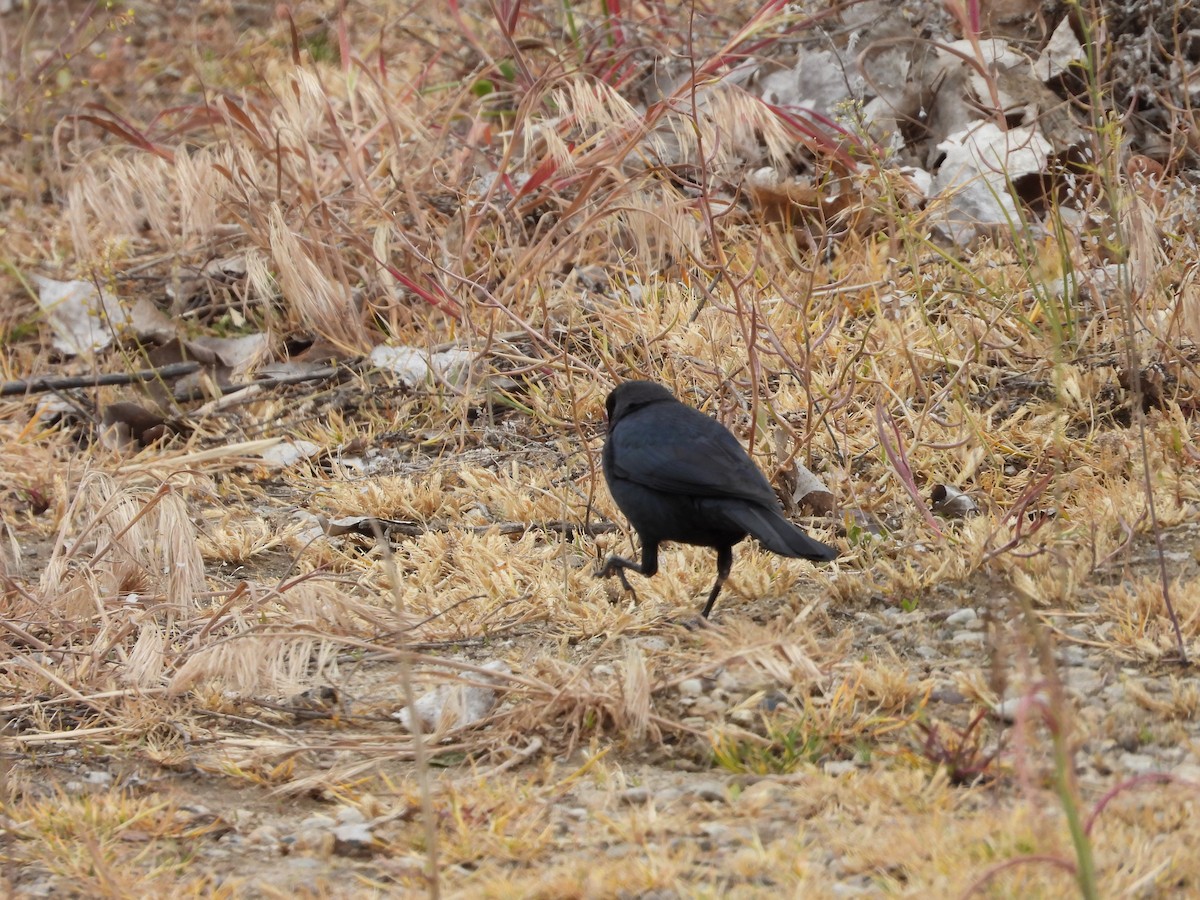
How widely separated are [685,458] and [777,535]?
0.37 meters

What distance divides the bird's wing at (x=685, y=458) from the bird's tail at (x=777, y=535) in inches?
1.9

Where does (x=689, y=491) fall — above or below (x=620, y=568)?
above

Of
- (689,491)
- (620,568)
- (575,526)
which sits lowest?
(575,526)

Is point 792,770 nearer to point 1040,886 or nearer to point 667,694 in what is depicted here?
point 667,694

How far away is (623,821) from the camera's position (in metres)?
2.54

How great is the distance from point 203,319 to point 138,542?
268 centimetres

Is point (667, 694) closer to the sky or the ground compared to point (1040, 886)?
closer to the ground

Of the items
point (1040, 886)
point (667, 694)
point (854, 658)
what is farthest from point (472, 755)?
point (1040, 886)

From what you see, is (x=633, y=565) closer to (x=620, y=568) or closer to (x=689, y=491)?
(x=620, y=568)

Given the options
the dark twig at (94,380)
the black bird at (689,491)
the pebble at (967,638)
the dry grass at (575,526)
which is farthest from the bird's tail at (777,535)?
the dark twig at (94,380)

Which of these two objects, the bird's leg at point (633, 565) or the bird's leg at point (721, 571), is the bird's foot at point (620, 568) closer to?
the bird's leg at point (633, 565)

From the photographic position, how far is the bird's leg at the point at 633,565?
360 cm

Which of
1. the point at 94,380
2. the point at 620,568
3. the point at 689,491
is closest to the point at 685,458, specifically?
the point at 689,491

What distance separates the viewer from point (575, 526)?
4184 millimetres
